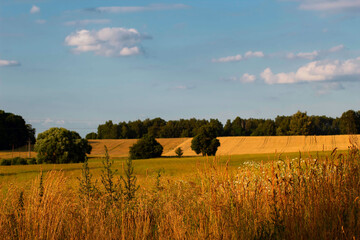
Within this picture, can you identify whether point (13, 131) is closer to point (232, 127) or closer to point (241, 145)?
point (241, 145)

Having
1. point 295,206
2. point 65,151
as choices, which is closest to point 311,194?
point 295,206

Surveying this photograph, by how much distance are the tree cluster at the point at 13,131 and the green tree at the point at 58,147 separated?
42.4 metres

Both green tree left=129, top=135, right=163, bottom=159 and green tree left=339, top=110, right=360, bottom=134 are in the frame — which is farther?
green tree left=339, top=110, right=360, bottom=134

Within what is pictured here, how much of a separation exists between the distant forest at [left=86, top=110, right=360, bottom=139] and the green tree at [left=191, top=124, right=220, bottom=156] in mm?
35204

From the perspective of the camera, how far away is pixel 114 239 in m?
5.64

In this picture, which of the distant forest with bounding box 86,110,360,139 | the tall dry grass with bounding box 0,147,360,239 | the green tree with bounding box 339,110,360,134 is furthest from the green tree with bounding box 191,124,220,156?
the green tree with bounding box 339,110,360,134

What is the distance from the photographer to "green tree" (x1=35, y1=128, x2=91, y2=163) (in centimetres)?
3844

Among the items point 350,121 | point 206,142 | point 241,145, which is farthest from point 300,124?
point 206,142

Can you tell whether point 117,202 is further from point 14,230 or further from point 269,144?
point 269,144

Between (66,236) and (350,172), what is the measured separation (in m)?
5.36

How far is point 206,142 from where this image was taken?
55.4 meters

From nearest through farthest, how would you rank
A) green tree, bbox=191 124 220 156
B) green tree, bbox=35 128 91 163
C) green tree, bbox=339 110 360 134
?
green tree, bbox=35 128 91 163
green tree, bbox=191 124 220 156
green tree, bbox=339 110 360 134

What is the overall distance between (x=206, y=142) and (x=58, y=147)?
79.8 ft

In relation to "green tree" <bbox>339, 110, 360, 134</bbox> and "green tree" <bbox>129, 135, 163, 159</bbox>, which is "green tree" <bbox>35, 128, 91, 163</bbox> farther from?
"green tree" <bbox>339, 110, 360, 134</bbox>
